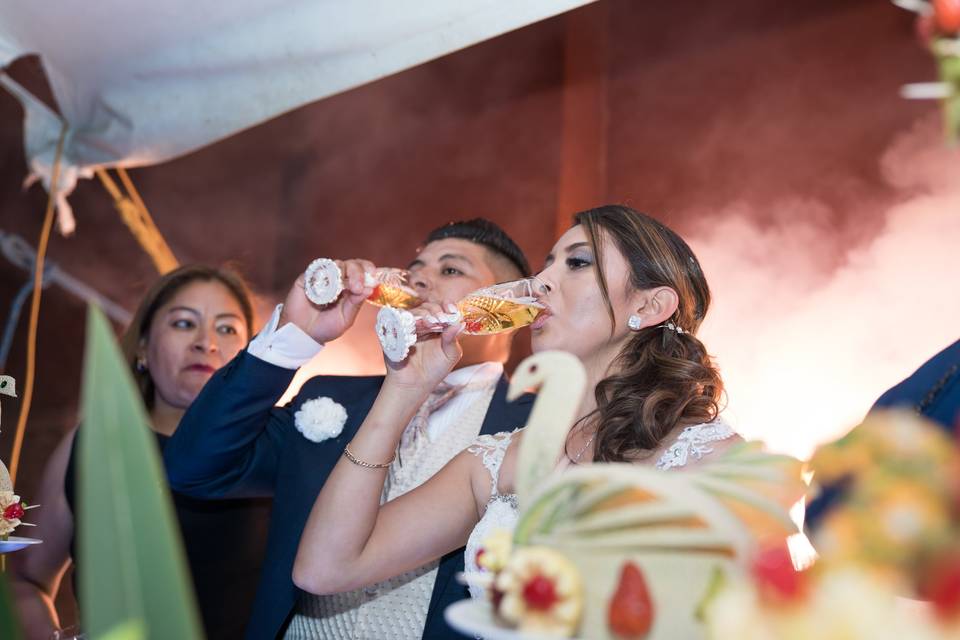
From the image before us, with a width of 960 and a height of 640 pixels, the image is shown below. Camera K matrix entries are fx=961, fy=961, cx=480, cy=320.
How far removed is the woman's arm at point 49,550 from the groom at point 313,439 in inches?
26.5

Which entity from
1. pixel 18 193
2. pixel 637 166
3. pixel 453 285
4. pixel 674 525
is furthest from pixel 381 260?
pixel 674 525

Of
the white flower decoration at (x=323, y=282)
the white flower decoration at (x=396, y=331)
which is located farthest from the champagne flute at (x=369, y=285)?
the white flower decoration at (x=396, y=331)

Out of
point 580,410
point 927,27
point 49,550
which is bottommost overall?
point 49,550

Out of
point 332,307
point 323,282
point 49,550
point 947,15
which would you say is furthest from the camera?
point 49,550

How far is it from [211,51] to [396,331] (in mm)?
1171

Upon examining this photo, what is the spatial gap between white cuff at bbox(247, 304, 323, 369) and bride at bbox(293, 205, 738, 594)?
0.38 meters

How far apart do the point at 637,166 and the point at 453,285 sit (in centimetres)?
149

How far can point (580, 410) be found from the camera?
190cm

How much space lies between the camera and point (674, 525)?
2.69ft

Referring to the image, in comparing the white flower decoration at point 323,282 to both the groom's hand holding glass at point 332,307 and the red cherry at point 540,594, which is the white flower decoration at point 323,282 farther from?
the red cherry at point 540,594

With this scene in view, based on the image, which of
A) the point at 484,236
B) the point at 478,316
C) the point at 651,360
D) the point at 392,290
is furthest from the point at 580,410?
the point at 484,236

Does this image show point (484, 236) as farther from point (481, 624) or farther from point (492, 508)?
point (481, 624)

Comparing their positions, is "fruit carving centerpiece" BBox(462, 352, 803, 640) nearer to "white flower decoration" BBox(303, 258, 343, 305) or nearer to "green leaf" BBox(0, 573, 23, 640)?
"green leaf" BBox(0, 573, 23, 640)

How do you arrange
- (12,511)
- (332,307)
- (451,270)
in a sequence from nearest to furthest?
(12,511), (332,307), (451,270)
